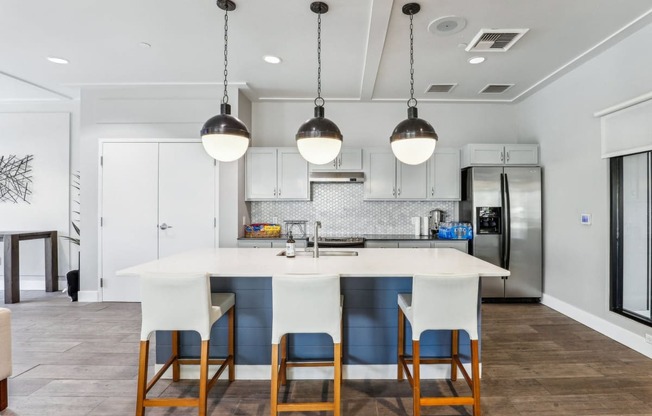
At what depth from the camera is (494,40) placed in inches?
127

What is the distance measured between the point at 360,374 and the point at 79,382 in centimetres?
218

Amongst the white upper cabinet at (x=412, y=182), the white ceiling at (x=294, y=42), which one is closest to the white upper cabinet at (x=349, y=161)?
the white upper cabinet at (x=412, y=182)

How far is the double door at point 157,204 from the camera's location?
4527 millimetres

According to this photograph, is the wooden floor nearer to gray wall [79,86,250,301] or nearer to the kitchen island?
the kitchen island

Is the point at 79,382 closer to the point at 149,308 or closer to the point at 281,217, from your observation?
the point at 149,308

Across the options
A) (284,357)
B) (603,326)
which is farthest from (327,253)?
(603,326)

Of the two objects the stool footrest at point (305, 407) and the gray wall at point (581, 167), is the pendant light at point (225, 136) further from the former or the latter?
the gray wall at point (581, 167)

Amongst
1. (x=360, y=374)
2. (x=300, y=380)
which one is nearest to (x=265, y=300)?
(x=300, y=380)

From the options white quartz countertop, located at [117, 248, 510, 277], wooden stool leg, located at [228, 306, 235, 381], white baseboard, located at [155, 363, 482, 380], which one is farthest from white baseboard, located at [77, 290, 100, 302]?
wooden stool leg, located at [228, 306, 235, 381]

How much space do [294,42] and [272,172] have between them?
6.47ft

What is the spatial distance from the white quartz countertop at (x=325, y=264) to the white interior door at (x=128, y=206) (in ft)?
6.57

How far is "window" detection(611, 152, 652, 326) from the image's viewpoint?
3160 millimetres

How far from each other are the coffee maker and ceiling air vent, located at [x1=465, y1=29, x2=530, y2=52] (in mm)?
2358

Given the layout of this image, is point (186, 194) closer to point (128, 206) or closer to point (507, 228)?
point (128, 206)
